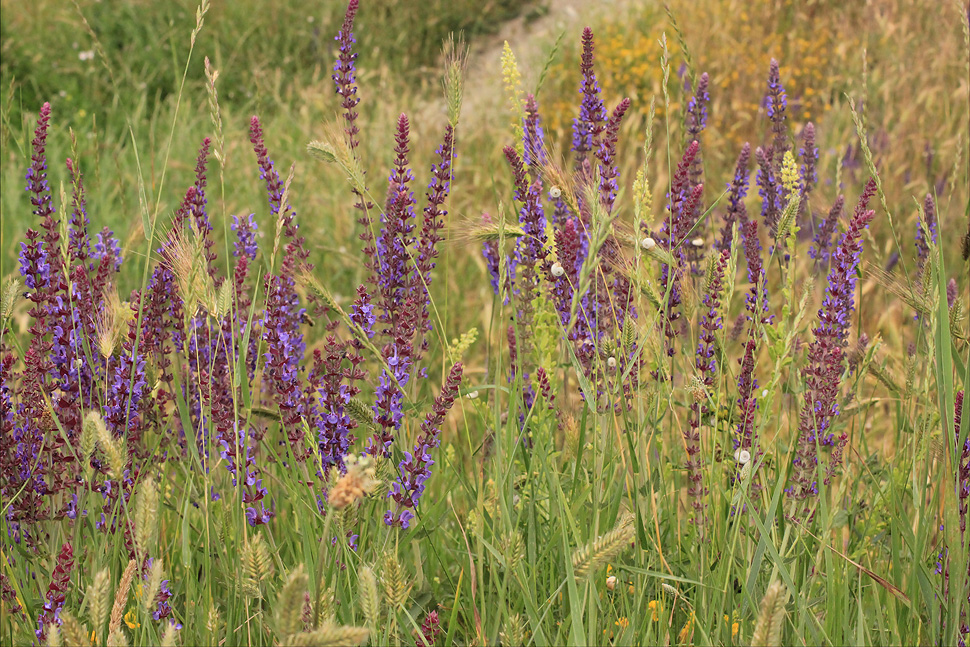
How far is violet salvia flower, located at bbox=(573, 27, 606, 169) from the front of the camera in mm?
1897

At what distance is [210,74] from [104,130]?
17.6ft

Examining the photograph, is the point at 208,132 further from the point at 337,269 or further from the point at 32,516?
the point at 32,516

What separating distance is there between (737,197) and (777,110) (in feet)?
0.79

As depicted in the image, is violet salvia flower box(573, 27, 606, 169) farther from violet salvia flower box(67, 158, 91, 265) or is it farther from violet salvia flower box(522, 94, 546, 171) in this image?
violet salvia flower box(67, 158, 91, 265)

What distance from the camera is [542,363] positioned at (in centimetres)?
192

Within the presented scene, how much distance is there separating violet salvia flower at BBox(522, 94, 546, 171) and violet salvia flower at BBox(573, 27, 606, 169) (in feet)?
0.34

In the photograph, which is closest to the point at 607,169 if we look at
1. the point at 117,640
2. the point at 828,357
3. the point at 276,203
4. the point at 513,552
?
the point at 828,357

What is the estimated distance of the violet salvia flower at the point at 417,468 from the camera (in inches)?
57.3

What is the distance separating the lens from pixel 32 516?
1694mm

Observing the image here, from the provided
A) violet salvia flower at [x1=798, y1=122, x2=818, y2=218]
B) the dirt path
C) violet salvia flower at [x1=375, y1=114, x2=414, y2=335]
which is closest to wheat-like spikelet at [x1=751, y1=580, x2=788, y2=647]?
violet salvia flower at [x1=375, y1=114, x2=414, y2=335]

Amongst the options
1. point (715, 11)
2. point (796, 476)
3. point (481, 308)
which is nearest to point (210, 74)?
point (796, 476)

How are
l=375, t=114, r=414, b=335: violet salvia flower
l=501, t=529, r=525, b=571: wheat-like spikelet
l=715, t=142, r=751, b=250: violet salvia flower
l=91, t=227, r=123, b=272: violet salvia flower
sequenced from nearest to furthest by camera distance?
l=501, t=529, r=525, b=571: wheat-like spikelet, l=375, t=114, r=414, b=335: violet salvia flower, l=91, t=227, r=123, b=272: violet salvia flower, l=715, t=142, r=751, b=250: violet salvia flower

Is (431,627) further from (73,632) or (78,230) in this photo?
(78,230)

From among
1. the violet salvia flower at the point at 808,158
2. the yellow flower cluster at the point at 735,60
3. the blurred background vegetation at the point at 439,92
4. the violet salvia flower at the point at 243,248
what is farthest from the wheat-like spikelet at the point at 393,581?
the yellow flower cluster at the point at 735,60
